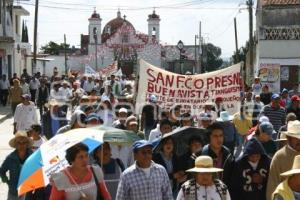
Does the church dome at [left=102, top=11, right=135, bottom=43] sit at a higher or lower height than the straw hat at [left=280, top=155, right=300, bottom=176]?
higher

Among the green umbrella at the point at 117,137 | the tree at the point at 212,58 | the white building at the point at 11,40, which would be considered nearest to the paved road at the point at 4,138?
the green umbrella at the point at 117,137

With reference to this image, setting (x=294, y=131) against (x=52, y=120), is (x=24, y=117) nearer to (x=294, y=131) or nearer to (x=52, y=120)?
(x=52, y=120)

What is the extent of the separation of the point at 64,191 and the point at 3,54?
3317cm

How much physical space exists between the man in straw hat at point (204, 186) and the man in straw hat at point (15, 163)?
2388 mm

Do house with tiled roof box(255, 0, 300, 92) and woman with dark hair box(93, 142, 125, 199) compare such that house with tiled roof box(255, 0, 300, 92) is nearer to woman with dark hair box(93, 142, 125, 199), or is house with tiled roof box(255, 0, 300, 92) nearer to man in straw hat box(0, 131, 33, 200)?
man in straw hat box(0, 131, 33, 200)

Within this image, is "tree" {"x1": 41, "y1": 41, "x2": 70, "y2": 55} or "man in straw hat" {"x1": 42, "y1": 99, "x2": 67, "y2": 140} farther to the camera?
"tree" {"x1": 41, "y1": 41, "x2": 70, "y2": 55}

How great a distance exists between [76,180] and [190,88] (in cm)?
863

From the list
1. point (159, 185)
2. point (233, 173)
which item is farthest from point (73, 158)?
point (233, 173)

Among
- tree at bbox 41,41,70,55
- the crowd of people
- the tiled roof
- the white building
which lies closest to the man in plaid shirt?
the crowd of people

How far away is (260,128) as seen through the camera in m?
8.58

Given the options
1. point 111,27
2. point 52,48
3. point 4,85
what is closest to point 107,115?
point 4,85

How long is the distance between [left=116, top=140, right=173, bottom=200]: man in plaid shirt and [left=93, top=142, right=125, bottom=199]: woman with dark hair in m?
0.78

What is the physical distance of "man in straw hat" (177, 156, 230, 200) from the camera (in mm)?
5922

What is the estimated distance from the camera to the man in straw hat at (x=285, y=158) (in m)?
6.76
